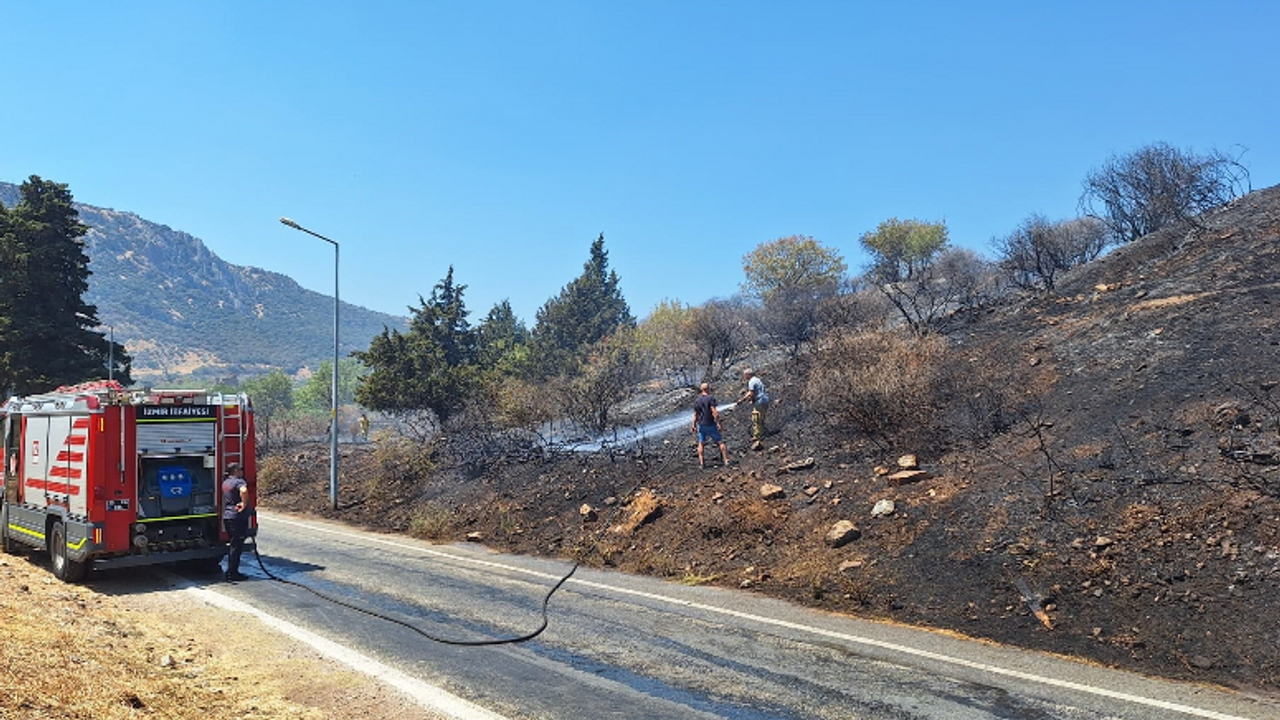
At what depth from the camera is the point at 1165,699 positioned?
656 cm

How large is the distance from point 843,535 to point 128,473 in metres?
10.5

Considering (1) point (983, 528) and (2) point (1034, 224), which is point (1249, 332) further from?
(2) point (1034, 224)

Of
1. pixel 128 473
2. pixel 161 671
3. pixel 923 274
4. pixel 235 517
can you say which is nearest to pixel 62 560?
pixel 128 473

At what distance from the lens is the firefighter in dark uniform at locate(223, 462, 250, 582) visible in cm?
1240

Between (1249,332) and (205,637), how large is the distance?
53.0 ft

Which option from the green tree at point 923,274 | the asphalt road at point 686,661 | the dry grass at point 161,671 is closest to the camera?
the dry grass at point 161,671

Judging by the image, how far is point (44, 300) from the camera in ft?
113

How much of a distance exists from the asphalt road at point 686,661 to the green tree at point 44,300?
93.8 ft

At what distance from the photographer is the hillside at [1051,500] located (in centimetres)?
845

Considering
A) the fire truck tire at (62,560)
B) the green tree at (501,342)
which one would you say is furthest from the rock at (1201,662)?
the green tree at (501,342)

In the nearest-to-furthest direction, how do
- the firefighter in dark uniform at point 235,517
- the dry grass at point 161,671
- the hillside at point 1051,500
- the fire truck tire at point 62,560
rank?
1. the dry grass at point 161,671
2. the hillside at point 1051,500
3. the fire truck tire at point 62,560
4. the firefighter in dark uniform at point 235,517

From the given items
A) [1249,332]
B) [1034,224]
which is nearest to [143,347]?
[1034,224]

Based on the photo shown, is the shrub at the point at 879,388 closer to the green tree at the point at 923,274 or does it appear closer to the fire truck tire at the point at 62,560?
the green tree at the point at 923,274

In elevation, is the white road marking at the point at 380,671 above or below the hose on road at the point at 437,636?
above
